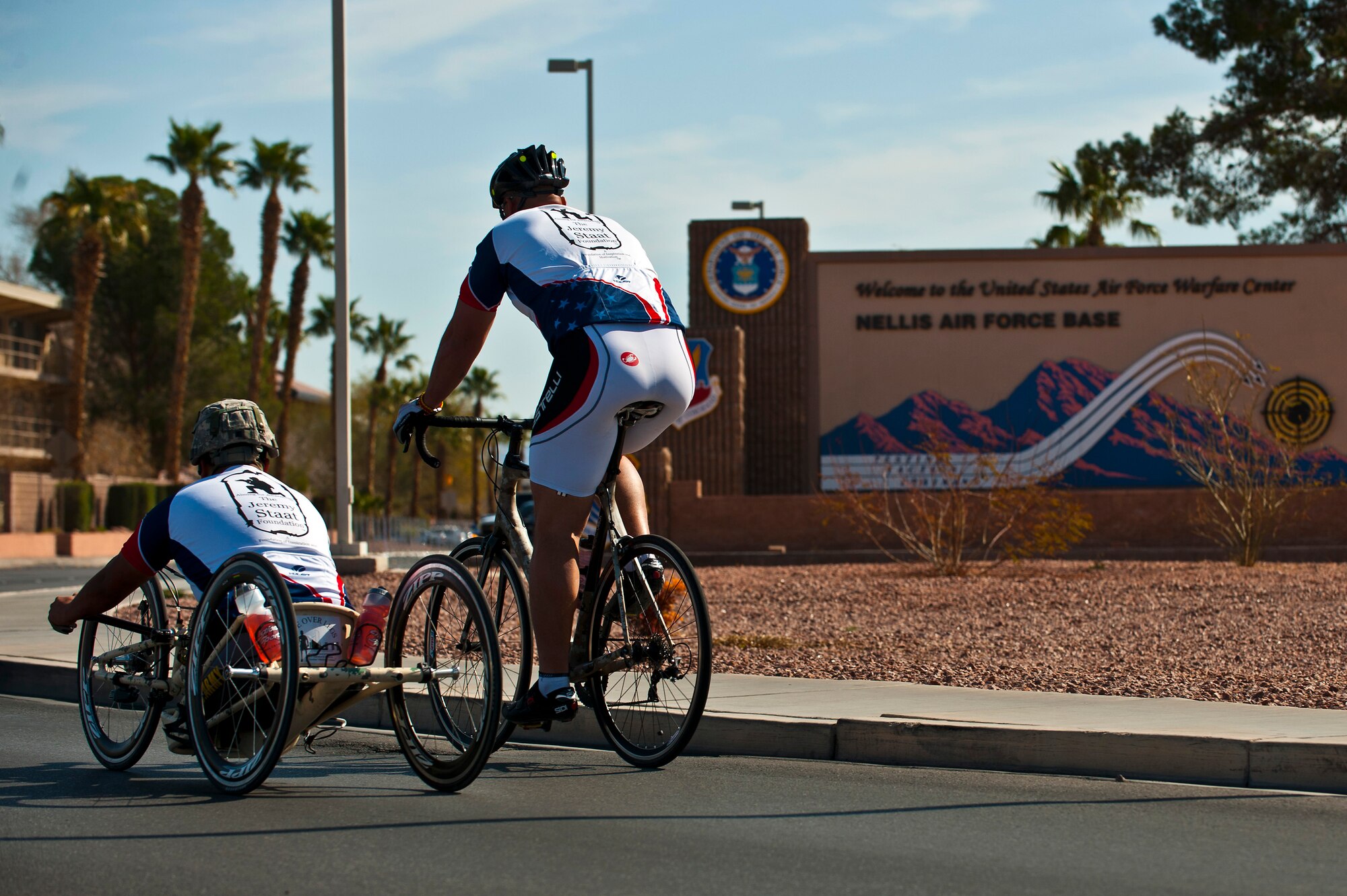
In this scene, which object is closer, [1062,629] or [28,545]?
[1062,629]

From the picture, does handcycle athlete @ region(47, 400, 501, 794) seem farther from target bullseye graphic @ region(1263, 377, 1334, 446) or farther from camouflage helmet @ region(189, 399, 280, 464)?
target bullseye graphic @ region(1263, 377, 1334, 446)

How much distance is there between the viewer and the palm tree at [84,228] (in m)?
45.4

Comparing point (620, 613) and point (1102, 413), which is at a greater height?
point (1102, 413)

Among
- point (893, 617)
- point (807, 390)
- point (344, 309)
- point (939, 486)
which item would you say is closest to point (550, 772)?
point (893, 617)

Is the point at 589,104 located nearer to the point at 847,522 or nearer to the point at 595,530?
the point at 847,522

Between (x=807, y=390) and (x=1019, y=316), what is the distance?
3.57m

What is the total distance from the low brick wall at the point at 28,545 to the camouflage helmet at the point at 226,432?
3326cm

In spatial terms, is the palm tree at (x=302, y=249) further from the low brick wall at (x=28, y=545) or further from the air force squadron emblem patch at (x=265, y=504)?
the air force squadron emblem patch at (x=265, y=504)

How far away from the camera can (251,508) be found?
5.38 metres

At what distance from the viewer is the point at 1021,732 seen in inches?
234

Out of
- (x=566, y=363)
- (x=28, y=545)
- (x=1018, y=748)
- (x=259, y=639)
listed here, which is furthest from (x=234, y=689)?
(x=28, y=545)

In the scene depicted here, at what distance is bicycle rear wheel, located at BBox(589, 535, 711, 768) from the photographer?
520 centimetres

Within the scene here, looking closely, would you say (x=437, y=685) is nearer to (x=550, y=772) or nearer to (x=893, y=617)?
(x=550, y=772)

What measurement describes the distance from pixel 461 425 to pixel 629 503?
669 millimetres
